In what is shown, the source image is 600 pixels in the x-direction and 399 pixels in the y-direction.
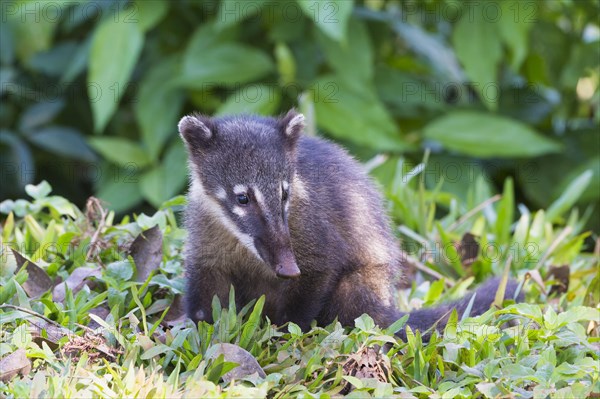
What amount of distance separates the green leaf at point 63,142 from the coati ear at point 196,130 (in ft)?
13.8

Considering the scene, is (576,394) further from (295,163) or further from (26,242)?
(26,242)

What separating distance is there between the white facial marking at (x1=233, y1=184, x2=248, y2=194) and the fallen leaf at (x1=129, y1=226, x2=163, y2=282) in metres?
0.71

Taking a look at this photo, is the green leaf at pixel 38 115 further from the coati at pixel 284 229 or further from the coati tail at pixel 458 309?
the coati tail at pixel 458 309

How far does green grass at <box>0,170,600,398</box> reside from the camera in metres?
3.73

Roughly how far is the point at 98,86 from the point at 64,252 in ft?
9.60

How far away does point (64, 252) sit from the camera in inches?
203

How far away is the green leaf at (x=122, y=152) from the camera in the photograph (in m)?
8.20

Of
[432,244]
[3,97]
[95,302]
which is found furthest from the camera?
[3,97]

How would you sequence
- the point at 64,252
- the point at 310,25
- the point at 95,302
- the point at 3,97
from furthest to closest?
1. the point at 3,97
2. the point at 310,25
3. the point at 64,252
4. the point at 95,302

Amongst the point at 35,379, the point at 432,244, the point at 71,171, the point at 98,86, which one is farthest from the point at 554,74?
the point at 35,379

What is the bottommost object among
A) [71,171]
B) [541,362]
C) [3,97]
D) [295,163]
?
[71,171]

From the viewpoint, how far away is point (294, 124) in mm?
4742

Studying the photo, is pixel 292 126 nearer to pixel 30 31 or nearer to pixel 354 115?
pixel 354 115

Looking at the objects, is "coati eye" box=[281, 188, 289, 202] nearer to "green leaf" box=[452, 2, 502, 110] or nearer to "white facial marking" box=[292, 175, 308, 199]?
"white facial marking" box=[292, 175, 308, 199]
